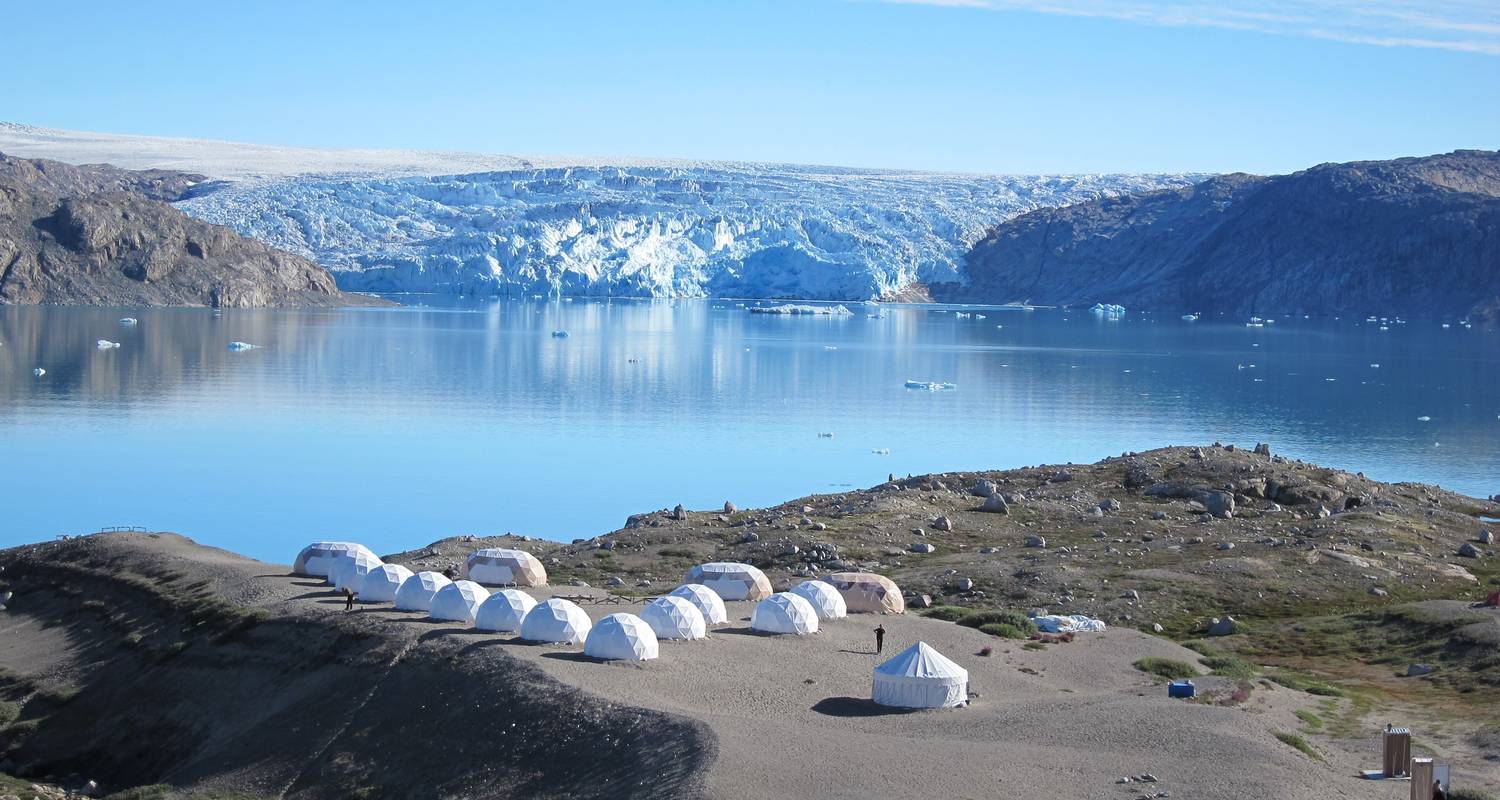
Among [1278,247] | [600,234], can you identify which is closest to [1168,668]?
[600,234]

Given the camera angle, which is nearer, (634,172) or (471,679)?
(471,679)

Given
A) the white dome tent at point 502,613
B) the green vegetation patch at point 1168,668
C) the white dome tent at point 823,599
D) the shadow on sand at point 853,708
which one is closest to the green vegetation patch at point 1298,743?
the green vegetation patch at point 1168,668

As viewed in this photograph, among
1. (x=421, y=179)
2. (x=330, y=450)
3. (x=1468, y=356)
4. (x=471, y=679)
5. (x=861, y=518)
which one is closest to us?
(x=471, y=679)

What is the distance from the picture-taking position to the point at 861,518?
33.4m

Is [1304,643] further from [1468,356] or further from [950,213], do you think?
[950,213]

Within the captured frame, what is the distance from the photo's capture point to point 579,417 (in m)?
58.3

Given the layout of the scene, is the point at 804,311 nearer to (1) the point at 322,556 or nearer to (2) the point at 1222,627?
(1) the point at 322,556

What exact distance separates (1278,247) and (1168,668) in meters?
146

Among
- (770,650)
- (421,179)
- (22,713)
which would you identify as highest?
(421,179)

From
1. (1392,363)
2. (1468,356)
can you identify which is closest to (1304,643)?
(1392,363)

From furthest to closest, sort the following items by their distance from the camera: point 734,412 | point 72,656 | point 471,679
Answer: point 734,412
point 72,656
point 471,679

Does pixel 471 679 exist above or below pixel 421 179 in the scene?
below

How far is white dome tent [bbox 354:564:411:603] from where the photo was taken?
2454 cm

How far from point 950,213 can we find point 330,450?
401ft
